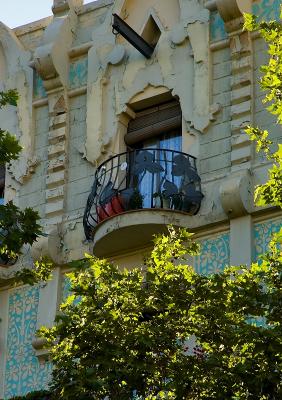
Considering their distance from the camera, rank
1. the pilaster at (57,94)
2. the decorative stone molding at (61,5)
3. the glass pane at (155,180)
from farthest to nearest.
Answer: the decorative stone molding at (61,5) < the pilaster at (57,94) < the glass pane at (155,180)

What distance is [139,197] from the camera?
2283 centimetres

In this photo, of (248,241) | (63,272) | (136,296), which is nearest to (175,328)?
(136,296)

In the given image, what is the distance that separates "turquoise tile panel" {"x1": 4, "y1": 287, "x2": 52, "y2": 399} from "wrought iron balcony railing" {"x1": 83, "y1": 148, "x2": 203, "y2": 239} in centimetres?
154

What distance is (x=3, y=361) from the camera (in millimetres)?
23609

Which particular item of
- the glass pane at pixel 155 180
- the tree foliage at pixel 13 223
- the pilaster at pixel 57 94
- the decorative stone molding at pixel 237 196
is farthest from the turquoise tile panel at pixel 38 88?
the tree foliage at pixel 13 223

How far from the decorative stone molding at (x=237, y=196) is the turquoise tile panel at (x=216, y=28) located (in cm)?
272

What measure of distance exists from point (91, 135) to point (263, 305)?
7.55 m

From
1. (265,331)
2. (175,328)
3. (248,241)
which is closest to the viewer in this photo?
(265,331)

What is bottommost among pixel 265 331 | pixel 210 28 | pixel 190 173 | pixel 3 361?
pixel 265 331

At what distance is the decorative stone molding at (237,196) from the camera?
862 inches

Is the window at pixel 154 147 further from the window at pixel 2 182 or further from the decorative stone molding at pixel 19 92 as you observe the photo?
the window at pixel 2 182

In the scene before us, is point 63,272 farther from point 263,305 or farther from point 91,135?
point 263,305

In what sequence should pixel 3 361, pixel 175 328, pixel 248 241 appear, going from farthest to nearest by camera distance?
pixel 3 361 < pixel 248 241 < pixel 175 328

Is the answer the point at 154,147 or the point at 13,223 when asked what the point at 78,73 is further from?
the point at 13,223
